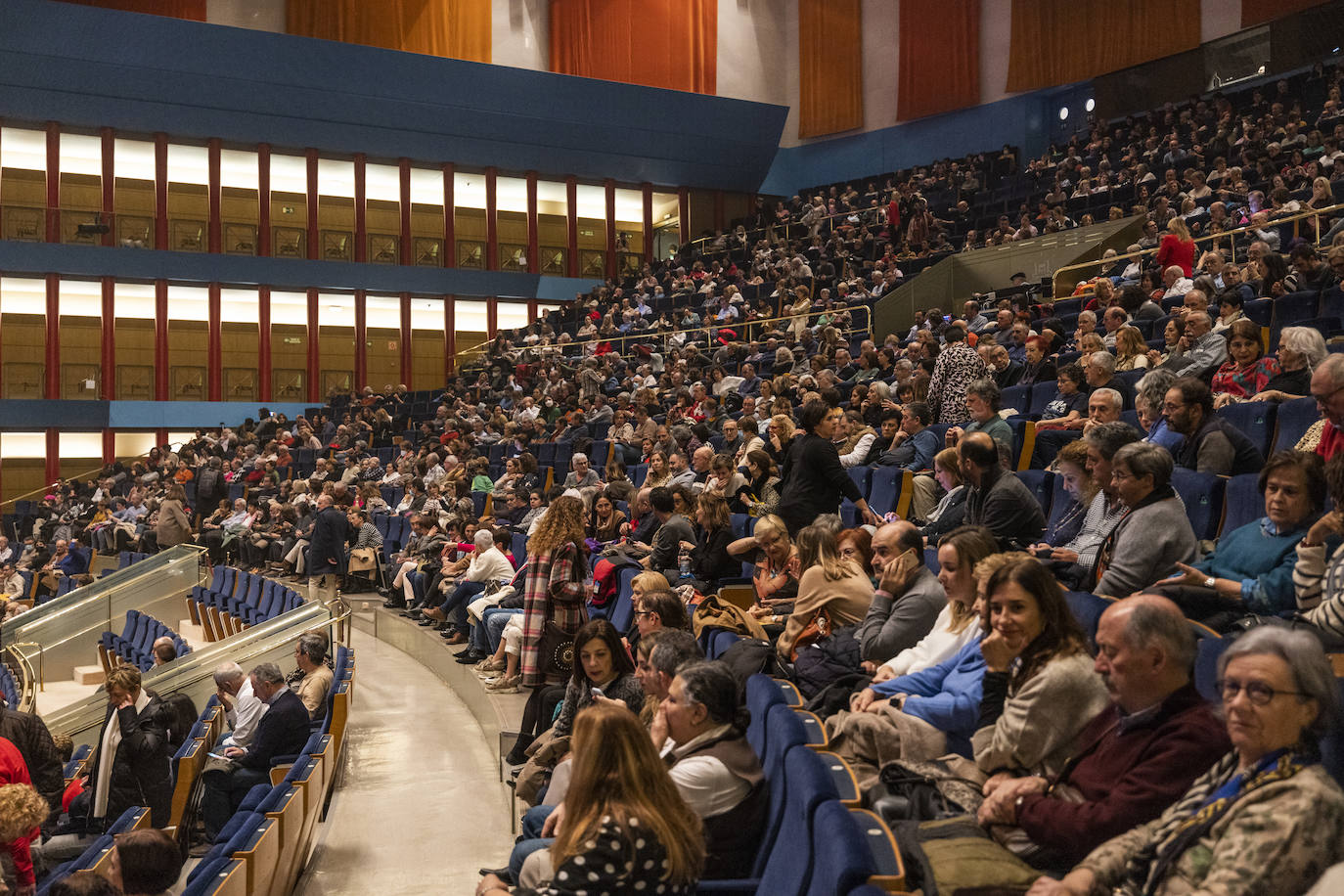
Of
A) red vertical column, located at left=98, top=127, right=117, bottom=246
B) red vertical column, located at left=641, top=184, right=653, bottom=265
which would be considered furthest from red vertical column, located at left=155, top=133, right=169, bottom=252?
red vertical column, located at left=641, top=184, right=653, bottom=265

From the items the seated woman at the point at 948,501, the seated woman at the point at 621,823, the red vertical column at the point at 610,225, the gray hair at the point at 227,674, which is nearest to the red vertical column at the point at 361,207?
the red vertical column at the point at 610,225

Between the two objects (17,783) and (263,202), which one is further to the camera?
(263,202)

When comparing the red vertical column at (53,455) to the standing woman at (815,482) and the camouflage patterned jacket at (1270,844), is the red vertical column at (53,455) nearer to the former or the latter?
the standing woman at (815,482)

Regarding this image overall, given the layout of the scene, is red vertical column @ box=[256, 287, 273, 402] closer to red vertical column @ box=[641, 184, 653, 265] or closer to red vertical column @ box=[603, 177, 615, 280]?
red vertical column @ box=[603, 177, 615, 280]

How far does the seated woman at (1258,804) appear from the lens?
1.53 meters

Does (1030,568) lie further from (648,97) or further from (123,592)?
(648,97)

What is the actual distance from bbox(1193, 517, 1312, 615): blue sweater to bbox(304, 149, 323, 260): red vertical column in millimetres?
18618

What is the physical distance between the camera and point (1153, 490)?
301 cm

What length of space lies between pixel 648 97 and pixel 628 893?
741 inches

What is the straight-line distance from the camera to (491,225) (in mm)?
20672

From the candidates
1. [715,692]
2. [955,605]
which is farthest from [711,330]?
[715,692]

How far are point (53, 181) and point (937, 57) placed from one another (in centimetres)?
1483

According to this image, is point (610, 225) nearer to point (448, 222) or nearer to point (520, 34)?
point (448, 222)

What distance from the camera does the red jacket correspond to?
3861 millimetres
